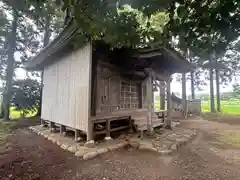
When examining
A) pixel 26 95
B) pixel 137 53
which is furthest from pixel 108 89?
pixel 26 95

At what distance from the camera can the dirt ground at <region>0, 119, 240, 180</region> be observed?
9.43ft

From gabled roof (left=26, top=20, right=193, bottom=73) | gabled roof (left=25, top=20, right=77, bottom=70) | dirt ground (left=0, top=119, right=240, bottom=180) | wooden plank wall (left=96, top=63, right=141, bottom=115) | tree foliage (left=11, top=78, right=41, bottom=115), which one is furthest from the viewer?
tree foliage (left=11, top=78, right=41, bottom=115)

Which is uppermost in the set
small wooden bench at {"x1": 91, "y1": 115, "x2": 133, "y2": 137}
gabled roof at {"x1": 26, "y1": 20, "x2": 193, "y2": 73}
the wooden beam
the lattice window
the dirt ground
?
gabled roof at {"x1": 26, "y1": 20, "x2": 193, "y2": 73}

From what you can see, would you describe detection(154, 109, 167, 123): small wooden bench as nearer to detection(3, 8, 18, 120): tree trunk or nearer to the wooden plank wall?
the wooden plank wall

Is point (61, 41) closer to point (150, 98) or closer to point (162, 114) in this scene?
point (150, 98)

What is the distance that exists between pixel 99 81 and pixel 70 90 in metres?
1.12

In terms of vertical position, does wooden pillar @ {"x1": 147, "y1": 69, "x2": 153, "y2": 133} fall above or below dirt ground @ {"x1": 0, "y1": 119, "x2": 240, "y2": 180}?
above

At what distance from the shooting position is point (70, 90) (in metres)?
5.41

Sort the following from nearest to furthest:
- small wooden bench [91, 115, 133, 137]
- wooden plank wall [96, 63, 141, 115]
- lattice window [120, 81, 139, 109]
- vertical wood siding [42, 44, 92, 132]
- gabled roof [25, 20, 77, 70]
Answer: gabled roof [25, 20, 77, 70] < vertical wood siding [42, 44, 92, 132] < small wooden bench [91, 115, 133, 137] < wooden plank wall [96, 63, 141, 115] < lattice window [120, 81, 139, 109]

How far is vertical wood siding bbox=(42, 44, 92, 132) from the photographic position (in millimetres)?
4598

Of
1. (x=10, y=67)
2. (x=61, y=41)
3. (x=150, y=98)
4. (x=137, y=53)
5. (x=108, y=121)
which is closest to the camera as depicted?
(x=61, y=41)

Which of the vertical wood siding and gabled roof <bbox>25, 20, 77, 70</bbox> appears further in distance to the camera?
the vertical wood siding

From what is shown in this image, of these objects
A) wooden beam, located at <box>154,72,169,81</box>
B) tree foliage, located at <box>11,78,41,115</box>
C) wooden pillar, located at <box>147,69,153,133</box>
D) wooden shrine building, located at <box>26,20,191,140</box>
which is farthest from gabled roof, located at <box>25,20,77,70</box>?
tree foliage, located at <box>11,78,41,115</box>

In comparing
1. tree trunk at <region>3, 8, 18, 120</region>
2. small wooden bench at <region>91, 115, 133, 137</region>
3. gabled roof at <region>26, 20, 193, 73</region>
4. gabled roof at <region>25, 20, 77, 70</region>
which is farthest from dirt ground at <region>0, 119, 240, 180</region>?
tree trunk at <region>3, 8, 18, 120</region>
